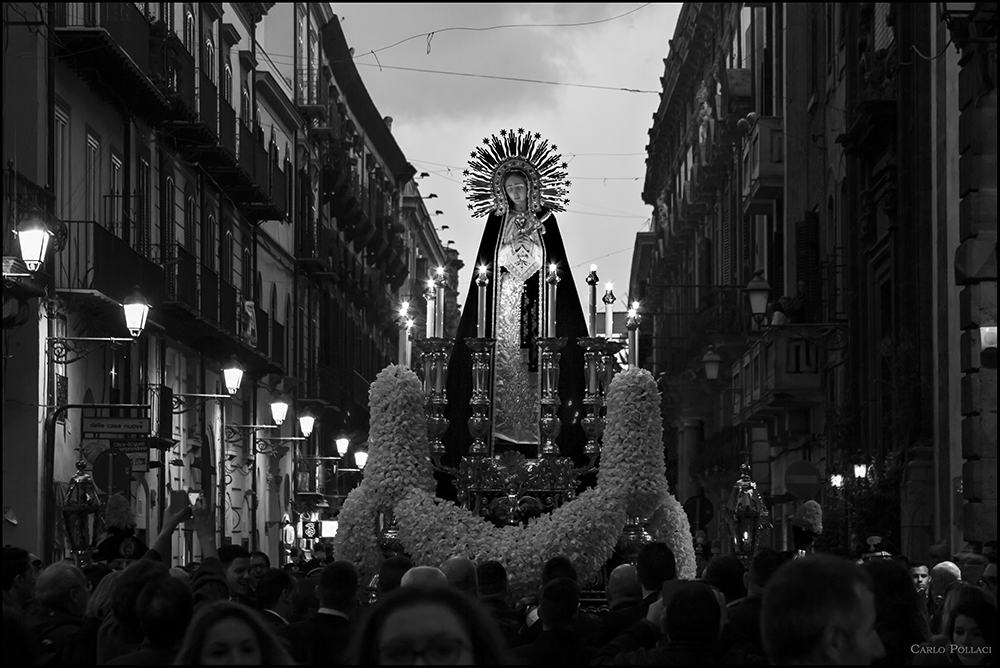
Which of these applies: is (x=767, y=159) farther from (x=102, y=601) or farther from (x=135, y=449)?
(x=102, y=601)

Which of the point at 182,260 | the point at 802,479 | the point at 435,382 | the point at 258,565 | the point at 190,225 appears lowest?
the point at 258,565

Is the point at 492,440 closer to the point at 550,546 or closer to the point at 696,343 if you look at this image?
the point at 550,546

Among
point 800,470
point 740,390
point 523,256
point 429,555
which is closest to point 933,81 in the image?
point 800,470

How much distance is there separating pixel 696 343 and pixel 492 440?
2764 cm

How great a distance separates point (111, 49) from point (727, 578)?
1513 cm

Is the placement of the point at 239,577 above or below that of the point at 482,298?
below

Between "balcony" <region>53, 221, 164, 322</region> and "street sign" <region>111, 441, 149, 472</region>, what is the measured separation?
2.25 metres

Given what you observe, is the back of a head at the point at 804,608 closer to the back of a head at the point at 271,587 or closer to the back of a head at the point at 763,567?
the back of a head at the point at 763,567

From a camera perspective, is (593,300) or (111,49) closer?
(593,300)

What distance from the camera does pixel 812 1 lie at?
29.9 meters

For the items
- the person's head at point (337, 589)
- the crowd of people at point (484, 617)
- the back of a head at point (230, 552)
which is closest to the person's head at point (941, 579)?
the crowd of people at point (484, 617)

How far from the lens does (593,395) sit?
588 inches

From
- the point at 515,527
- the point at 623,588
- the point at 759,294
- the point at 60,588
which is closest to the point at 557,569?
the point at 623,588

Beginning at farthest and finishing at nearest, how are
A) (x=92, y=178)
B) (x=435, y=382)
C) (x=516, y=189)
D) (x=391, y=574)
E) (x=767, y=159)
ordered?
1. (x=767, y=159)
2. (x=92, y=178)
3. (x=516, y=189)
4. (x=435, y=382)
5. (x=391, y=574)
